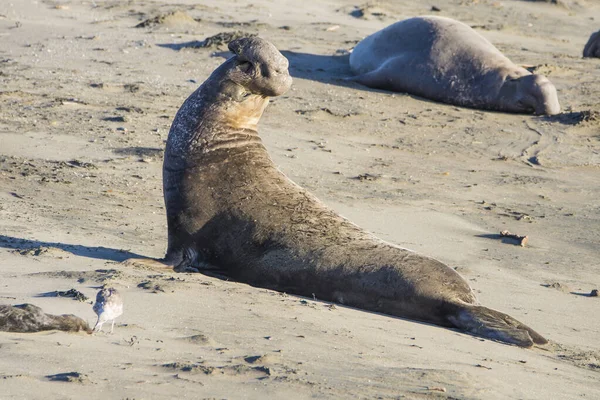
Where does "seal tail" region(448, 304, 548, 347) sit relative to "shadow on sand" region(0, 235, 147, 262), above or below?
above

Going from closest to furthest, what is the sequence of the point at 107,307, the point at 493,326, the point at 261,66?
the point at 107,307
the point at 493,326
the point at 261,66

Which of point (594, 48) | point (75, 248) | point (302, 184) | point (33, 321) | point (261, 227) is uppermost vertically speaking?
point (33, 321)

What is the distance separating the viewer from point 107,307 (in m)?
4.18

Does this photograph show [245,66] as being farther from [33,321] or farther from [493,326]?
[33,321]

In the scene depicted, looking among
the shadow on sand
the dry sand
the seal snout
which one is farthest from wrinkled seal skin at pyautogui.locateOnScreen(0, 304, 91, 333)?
the seal snout

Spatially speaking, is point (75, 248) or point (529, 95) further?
point (529, 95)

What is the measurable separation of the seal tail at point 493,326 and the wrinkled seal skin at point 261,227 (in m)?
0.01

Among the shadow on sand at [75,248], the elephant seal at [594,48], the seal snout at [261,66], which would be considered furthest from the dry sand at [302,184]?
the seal snout at [261,66]

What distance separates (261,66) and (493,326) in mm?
1978

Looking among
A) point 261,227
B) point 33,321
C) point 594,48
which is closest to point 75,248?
point 261,227

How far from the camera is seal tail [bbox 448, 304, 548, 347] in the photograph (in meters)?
5.31

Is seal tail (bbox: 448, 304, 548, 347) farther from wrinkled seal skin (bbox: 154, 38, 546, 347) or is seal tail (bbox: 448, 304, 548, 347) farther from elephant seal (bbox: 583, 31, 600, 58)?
elephant seal (bbox: 583, 31, 600, 58)

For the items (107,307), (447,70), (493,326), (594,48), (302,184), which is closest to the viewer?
→ (107,307)

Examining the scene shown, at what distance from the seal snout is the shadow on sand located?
3.94ft
